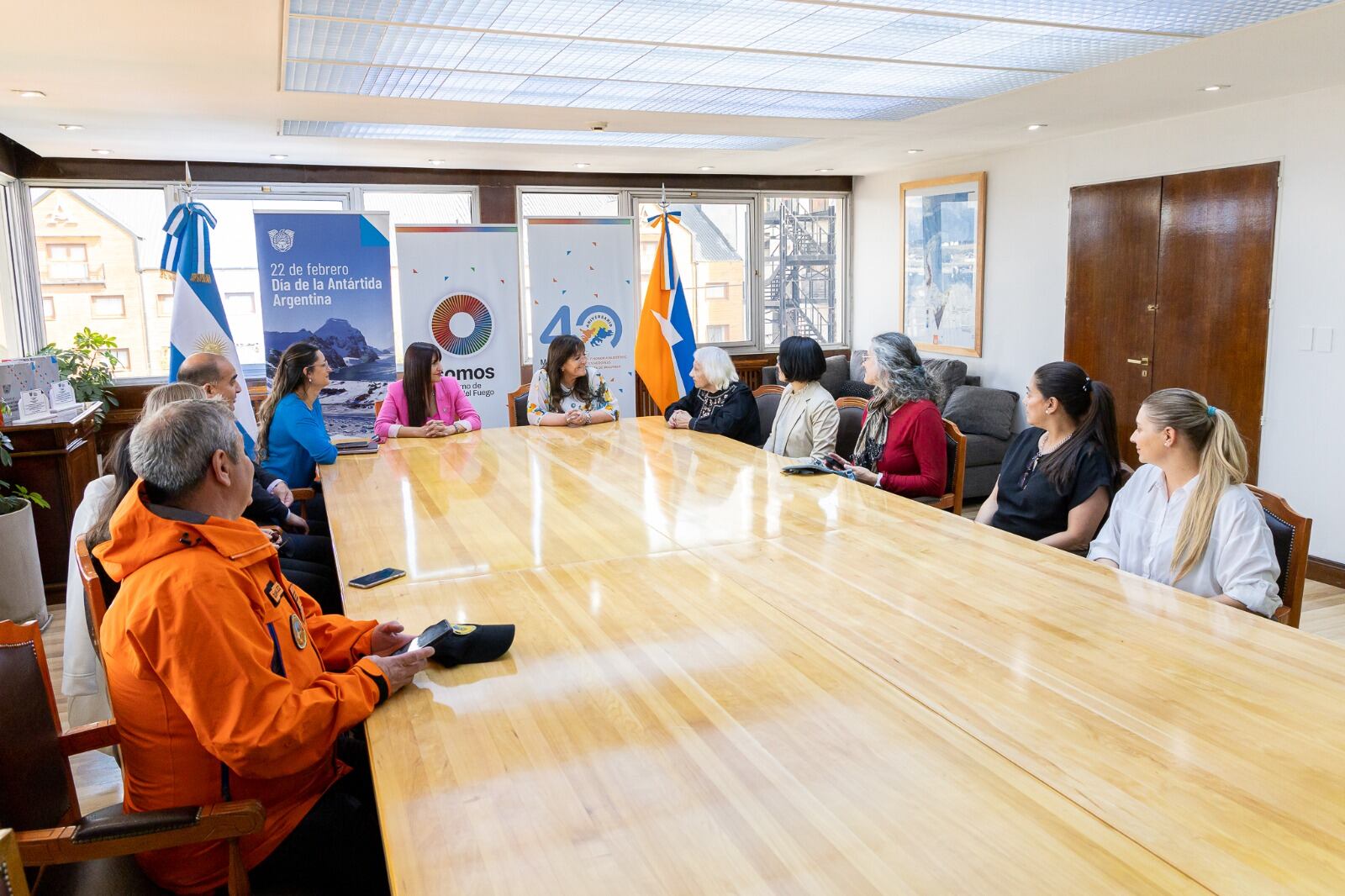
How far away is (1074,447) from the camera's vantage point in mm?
3070

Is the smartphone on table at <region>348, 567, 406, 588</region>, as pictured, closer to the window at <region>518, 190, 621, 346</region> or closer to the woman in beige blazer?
the woman in beige blazer

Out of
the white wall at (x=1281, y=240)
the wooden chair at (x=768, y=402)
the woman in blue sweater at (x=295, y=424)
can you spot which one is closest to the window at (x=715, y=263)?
the white wall at (x=1281, y=240)

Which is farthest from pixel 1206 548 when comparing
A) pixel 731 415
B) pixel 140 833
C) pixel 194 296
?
pixel 194 296

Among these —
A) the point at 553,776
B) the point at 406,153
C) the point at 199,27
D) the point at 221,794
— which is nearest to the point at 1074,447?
the point at 553,776

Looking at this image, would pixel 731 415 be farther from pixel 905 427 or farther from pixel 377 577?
pixel 377 577

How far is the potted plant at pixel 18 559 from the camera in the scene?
4324mm

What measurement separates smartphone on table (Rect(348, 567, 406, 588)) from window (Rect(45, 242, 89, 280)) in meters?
6.23

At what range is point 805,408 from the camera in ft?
14.4

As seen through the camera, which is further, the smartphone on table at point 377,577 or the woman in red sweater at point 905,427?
the woman in red sweater at point 905,427

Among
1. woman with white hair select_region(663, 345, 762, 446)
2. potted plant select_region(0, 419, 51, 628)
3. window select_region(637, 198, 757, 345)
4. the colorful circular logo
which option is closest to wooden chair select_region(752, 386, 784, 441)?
woman with white hair select_region(663, 345, 762, 446)

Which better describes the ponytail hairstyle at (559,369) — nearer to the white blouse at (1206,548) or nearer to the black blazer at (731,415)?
the black blazer at (731,415)

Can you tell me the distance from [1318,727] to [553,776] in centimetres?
122

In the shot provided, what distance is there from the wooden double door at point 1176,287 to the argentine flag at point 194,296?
5426 millimetres

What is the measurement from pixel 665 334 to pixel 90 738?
222 inches
